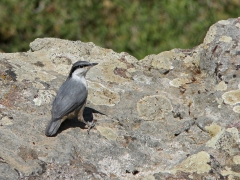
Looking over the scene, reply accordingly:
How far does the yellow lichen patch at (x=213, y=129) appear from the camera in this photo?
4.77m

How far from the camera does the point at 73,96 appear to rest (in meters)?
5.18

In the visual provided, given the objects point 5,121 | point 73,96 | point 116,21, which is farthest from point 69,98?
point 116,21

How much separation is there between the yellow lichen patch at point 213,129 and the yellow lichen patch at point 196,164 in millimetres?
506

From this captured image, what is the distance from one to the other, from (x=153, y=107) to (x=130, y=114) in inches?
9.2

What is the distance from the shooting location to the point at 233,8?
376 inches

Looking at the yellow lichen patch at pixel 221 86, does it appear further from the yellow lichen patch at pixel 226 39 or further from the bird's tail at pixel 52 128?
the bird's tail at pixel 52 128

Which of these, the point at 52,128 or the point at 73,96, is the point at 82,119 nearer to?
the point at 73,96

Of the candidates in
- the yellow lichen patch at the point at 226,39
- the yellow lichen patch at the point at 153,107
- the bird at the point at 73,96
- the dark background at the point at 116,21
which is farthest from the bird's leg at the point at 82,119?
the dark background at the point at 116,21

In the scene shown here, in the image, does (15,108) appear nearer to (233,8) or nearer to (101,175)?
(101,175)

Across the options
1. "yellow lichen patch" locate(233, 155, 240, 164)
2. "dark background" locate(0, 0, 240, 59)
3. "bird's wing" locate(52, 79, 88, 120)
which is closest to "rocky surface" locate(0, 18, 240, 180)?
"yellow lichen patch" locate(233, 155, 240, 164)

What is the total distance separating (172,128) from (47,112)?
1.14 m

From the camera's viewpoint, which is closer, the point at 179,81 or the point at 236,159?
the point at 236,159

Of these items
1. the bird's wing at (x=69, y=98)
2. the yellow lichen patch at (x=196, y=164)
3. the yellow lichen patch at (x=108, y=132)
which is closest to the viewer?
the yellow lichen patch at (x=196, y=164)

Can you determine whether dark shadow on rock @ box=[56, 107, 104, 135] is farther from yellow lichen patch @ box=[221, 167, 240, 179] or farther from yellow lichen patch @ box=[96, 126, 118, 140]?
yellow lichen patch @ box=[221, 167, 240, 179]
